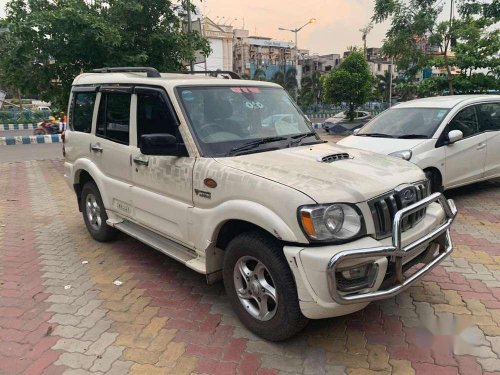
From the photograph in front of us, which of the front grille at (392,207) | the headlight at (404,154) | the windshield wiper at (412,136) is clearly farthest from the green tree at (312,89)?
the front grille at (392,207)

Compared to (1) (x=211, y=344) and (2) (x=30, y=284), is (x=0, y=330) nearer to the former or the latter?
(2) (x=30, y=284)

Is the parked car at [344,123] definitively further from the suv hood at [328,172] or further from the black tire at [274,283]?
the black tire at [274,283]

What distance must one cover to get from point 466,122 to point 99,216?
559 cm

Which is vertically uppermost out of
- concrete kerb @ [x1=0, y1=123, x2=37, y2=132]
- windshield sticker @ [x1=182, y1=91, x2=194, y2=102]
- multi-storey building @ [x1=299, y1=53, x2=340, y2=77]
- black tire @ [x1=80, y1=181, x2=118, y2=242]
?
multi-storey building @ [x1=299, y1=53, x2=340, y2=77]

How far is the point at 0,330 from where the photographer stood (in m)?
3.34

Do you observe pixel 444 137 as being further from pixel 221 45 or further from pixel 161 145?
pixel 221 45

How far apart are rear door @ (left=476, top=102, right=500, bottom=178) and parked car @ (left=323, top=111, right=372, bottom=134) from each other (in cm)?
1388

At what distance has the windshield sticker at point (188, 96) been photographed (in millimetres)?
3656

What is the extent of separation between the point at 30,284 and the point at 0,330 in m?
0.85

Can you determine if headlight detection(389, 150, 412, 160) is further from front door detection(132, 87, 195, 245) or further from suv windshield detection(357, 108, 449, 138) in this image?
front door detection(132, 87, 195, 245)

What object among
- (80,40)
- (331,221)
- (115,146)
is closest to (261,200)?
(331,221)

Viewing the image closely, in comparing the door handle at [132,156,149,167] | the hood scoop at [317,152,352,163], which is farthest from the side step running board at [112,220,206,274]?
the hood scoop at [317,152,352,163]

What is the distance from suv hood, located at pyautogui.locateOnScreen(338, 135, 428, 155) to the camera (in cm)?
593

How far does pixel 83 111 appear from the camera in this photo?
5.16 m
